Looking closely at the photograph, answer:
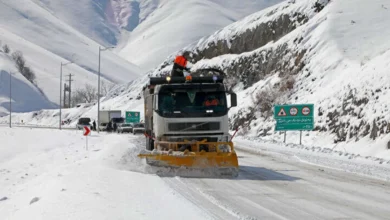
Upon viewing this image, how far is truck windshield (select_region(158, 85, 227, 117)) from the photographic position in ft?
58.5

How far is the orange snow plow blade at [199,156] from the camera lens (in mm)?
16625

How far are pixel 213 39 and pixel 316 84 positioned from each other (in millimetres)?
36599

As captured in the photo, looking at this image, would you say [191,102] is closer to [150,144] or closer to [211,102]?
[211,102]

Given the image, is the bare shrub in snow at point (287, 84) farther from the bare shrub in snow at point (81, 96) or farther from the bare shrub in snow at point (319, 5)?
the bare shrub in snow at point (81, 96)

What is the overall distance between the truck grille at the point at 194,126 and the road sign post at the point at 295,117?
1545cm

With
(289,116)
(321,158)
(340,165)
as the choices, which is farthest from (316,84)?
(340,165)

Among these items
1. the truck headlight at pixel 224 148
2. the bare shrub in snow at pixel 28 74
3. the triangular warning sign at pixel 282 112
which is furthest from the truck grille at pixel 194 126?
the bare shrub in snow at pixel 28 74

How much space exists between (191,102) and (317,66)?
2903cm

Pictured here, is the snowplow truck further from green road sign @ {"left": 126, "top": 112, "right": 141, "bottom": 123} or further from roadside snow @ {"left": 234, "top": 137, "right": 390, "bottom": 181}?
green road sign @ {"left": 126, "top": 112, "right": 141, "bottom": 123}

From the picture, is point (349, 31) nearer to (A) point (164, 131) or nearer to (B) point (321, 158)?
(B) point (321, 158)

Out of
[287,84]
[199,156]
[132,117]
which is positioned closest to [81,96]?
[132,117]

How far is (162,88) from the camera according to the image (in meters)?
18.2

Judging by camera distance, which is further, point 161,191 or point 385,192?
point 385,192

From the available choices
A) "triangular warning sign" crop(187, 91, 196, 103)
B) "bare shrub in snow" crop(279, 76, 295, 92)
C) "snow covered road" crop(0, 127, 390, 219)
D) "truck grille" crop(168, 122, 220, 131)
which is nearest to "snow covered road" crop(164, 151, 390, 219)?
"snow covered road" crop(0, 127, 390, 219)
